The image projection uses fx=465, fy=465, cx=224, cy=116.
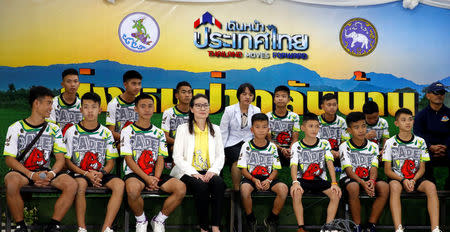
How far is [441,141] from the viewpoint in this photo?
17.2 feet

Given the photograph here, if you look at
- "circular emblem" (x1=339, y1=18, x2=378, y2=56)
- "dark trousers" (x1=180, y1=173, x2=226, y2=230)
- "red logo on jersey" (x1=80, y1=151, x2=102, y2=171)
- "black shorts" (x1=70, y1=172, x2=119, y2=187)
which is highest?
"circular emblem" (x1=339, y1=18, x2=378, y2=56)

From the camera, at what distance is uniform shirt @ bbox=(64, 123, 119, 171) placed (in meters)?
4.39

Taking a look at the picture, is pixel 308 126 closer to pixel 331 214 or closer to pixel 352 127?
pixel 352 127

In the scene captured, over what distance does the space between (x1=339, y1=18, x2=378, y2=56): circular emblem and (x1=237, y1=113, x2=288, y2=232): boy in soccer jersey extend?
6.33 ft

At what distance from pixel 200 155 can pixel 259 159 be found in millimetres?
582

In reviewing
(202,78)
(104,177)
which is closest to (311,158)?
(202,78)

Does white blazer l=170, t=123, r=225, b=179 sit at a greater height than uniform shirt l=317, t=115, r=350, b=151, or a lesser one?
lesser

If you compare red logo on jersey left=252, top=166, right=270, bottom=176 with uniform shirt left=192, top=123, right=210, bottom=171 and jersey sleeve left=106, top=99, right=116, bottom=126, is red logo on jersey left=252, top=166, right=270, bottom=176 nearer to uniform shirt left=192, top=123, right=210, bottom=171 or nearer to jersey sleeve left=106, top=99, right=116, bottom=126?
uniform shirt left=192, top=123, right=210, bottom=171

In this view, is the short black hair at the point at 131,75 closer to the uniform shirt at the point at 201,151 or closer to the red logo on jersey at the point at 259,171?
the uniform shirt at the point at 201,151

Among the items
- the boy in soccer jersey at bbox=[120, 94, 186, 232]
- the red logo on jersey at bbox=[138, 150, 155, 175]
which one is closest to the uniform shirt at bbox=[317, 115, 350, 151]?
the boy in soccer jersey at bbox=[120, 94, 186, 232]

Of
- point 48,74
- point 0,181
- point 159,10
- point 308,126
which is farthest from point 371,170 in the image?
point 0,181

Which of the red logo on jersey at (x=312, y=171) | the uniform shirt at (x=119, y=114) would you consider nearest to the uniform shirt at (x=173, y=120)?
the uniform shirt at (x=119, y=114)

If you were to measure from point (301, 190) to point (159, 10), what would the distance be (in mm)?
2794

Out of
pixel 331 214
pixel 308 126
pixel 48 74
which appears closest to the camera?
pixel 331 214
